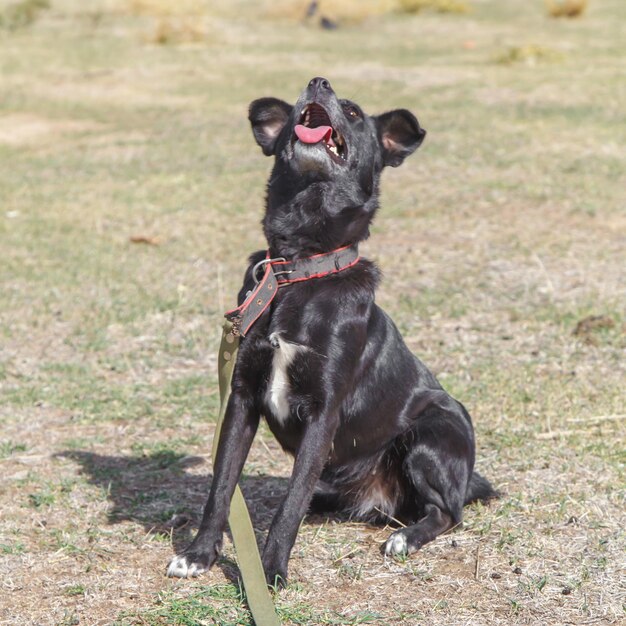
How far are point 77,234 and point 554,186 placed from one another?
457cm

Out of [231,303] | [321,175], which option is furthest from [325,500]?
[231,303]

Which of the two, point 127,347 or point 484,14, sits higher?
point 127,347

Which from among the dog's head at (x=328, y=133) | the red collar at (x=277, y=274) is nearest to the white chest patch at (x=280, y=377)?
the red collar at (x=277, y=274)

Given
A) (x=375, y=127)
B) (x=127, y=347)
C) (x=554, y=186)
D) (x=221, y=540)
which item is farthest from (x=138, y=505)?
(x=554, y=186)

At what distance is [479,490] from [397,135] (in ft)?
4.97

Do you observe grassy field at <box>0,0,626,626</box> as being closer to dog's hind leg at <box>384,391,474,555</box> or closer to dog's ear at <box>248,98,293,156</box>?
dog's hind leg at <box>384,391,474,555</box>

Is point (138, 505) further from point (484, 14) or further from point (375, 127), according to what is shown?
point (484, 14)

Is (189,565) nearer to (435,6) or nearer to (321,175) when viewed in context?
(321,175)

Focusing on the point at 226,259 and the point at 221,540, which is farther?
the point at 226,259

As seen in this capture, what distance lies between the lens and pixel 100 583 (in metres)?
3.68

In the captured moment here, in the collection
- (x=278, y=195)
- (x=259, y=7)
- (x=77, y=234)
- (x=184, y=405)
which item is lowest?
(x=259, y=7)

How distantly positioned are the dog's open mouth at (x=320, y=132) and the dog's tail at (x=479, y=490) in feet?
4.78

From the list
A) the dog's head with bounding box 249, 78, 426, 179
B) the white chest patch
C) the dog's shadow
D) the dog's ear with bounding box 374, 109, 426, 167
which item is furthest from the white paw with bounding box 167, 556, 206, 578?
the dog's ear with bounding box 374, 109, 426, 167

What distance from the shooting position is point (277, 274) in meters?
3.84
